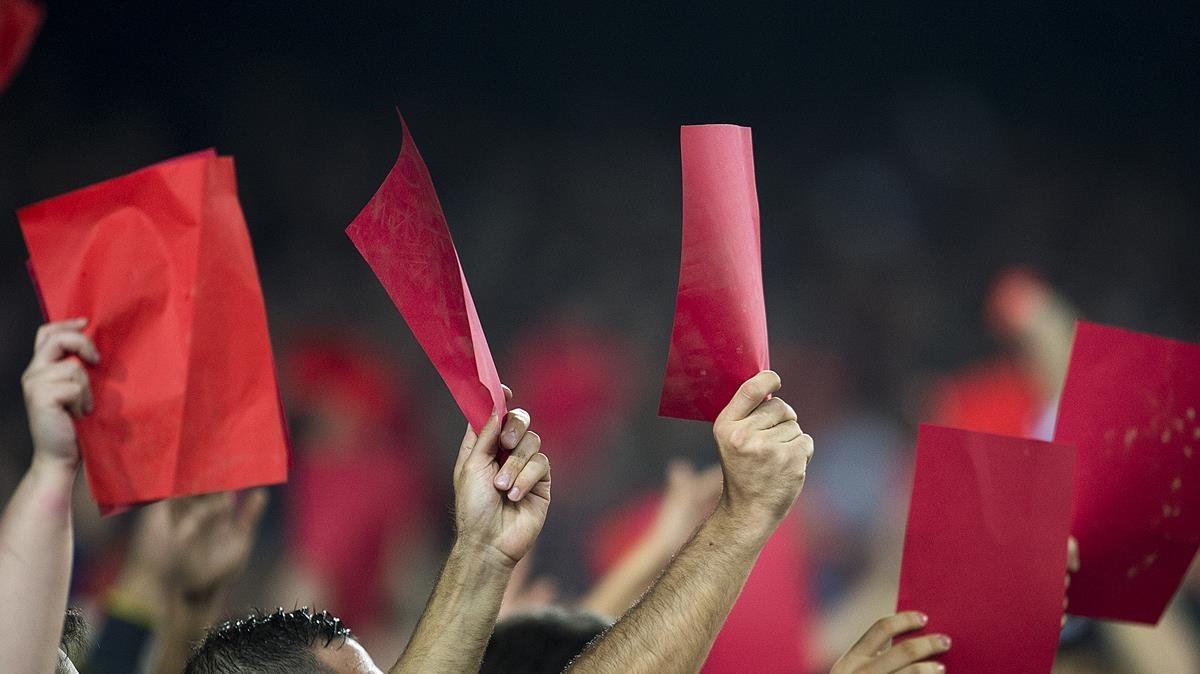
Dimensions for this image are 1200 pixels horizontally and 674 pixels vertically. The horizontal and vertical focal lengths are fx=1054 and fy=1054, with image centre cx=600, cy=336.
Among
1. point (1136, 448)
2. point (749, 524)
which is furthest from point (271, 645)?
point (1136, 448)

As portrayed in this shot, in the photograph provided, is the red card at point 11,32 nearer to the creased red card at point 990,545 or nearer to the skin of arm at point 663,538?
the creased red card at point 990,545

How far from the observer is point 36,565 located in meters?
0.67

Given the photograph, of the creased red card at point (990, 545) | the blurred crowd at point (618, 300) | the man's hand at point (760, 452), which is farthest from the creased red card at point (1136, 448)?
the blurred crowd at point (618, 300)

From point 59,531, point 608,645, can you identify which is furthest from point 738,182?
point 59,531

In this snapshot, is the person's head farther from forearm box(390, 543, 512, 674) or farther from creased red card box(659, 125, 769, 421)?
creased red card box(659, 125, 769, 421)

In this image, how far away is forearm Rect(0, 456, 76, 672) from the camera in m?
0.66

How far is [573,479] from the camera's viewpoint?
2.38m

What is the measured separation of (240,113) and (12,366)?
0.75 m

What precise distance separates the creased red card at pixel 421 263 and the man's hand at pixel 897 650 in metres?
0.36

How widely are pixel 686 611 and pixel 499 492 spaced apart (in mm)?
180

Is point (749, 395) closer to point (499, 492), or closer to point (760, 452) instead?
point (760, 452)

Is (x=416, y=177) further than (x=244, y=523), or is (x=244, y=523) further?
Answer: (x=244, y=523)

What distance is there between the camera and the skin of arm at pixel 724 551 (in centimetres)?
76

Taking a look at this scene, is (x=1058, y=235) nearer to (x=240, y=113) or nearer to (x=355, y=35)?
(x=355, y=35)
